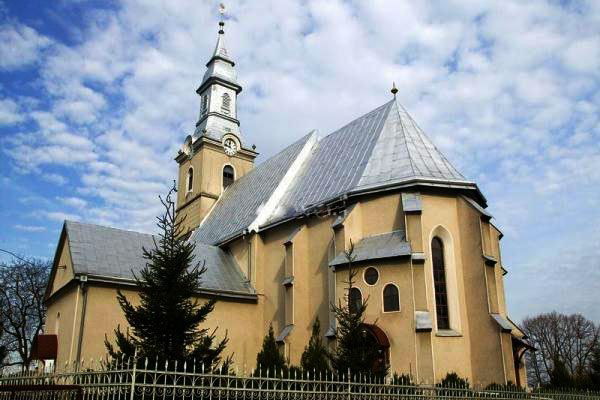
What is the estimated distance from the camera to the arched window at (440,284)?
16875 millimetres

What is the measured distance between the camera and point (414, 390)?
31.5 ft

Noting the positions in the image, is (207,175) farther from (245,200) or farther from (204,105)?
(245,200)

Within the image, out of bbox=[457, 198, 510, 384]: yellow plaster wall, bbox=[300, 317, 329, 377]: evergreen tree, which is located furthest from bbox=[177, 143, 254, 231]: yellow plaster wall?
bbox=[300, 317, 329, 377]: evergreen tree

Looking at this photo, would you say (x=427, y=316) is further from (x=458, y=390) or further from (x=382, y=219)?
(x=458, y=390)

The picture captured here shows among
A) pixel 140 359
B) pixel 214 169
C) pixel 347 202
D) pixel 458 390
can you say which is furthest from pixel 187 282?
pixel 214 169

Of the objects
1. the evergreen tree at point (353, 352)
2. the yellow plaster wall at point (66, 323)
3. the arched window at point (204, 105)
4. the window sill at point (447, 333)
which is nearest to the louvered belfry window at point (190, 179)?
the arched window at point (204, 105)

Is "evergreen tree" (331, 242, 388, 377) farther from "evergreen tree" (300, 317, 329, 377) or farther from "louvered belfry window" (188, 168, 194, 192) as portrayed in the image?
"louvered belfry window" (188, 168, 194, 192)

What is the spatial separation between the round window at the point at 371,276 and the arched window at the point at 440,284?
188cm

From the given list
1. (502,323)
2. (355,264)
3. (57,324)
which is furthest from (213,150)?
(502,323)

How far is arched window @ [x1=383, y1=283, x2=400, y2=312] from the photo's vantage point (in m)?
16.7

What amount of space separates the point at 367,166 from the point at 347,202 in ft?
5.43

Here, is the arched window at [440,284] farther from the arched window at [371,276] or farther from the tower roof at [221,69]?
the tower roof at [221,69]

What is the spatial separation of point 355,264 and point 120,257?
29.8ft

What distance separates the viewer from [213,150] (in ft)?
110
